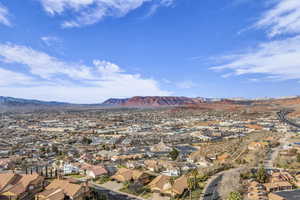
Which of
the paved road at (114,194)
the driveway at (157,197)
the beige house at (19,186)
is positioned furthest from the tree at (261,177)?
the beige house at (19,186)

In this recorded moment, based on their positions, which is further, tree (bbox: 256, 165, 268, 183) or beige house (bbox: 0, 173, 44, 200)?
tree (bbox: 256, 165, 268, 183)

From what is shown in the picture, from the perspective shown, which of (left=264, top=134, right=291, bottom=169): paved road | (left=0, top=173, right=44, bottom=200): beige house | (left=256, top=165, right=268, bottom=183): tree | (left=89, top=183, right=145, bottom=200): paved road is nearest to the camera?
(left=0, top=173, right=44, bottom=200): beige house

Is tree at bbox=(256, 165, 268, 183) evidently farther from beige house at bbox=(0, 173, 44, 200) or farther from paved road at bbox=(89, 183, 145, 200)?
beige house at bbox=(0, 173, 44, 200)

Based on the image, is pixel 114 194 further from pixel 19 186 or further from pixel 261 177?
pixel 261 177

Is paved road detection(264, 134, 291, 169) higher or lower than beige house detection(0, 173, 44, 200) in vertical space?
higher

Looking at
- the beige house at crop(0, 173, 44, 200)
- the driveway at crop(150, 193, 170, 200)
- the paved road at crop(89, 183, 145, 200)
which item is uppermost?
the beige house at crop(0, 173, 44, 200)

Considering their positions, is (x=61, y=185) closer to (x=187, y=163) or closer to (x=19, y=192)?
(x=19, y=192)

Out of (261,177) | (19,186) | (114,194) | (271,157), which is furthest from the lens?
(271,157)

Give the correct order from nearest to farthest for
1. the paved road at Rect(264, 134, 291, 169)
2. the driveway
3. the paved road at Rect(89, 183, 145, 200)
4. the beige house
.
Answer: the beige house < the driveway < the paved road at Rect(89, 183, 145, 200) < the paved road at Rect(264, 134, 291, 169)

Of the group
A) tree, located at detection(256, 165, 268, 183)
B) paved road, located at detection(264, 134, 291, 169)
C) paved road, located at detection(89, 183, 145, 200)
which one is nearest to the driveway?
paved road, located at detection(89, 183, 145, 200)

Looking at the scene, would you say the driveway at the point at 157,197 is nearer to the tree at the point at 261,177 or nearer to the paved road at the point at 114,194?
the paved road at the point at 114,194

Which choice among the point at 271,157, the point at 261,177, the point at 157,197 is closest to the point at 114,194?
the point at 157,197

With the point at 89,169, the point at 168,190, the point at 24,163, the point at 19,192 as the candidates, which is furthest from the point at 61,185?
the point at 24,163
